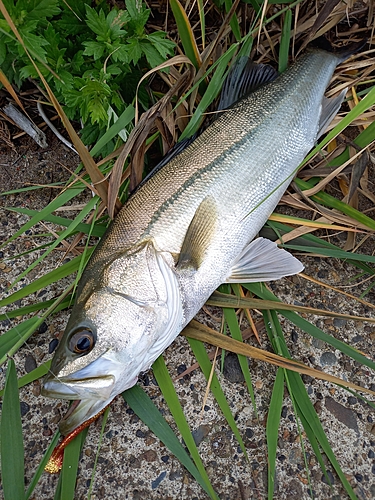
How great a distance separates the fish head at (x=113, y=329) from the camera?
62.2 inches

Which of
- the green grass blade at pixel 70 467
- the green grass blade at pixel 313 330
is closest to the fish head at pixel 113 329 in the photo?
the green grass blade at pixel 70 467

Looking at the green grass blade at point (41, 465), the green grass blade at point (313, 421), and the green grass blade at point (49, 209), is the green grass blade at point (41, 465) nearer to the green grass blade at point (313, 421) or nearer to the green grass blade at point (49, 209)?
the green grass blade at point (49, 209)

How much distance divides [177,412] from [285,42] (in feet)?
6.37

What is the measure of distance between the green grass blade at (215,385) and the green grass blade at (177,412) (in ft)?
0.53

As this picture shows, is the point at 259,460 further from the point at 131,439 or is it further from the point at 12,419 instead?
the point at 12,419

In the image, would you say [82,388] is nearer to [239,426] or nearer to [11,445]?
[11,445]

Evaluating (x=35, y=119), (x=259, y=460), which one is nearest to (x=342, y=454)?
(x=259, y=460)

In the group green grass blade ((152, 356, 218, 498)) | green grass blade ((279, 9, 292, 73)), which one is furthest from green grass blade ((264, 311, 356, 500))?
green grass blade ((279, 9, 292, 73))

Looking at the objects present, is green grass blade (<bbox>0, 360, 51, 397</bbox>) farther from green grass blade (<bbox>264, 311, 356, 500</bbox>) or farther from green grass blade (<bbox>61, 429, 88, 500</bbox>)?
green grass blade (<bbox>264, 311, 356, 500</bbox>)

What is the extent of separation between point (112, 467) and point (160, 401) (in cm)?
35

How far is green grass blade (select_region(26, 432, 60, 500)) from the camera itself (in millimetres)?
1757

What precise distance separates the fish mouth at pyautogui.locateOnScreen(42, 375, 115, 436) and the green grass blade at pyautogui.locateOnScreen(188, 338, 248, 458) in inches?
19.8

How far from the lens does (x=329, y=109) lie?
7.18ft

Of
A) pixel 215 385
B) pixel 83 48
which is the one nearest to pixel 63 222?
pixel 83 48
